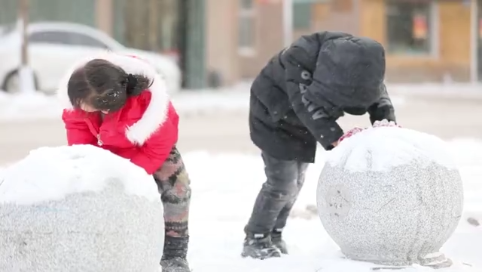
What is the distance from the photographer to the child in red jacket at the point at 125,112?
3561mm

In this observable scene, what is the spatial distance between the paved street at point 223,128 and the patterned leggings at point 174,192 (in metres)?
4.13

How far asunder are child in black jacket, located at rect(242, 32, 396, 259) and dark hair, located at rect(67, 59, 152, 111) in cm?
103

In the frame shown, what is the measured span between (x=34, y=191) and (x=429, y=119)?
11.3 meters

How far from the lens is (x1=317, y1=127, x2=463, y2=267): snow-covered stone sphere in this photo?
151 inches

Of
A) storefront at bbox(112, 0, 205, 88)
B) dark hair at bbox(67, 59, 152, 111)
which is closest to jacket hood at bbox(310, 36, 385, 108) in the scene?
dark hair at bbox(67, 59, 152, 111)

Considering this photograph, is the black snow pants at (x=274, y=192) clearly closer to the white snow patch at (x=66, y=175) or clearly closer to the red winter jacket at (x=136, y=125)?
the red winter jacket at (x=136, y=125)

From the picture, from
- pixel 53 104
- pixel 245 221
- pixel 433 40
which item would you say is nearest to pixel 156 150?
pixel 245 221

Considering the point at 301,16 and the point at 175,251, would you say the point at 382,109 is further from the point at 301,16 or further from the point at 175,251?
the point at 301,16

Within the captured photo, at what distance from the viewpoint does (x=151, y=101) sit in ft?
12.3

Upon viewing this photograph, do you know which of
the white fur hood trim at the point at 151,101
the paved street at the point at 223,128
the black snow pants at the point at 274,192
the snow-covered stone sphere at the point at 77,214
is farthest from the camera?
the paved street at the point at 223,128

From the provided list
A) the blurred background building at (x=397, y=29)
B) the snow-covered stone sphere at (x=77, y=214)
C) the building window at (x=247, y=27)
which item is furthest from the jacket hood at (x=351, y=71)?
the building window at (x=247, y=27)

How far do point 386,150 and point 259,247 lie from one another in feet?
3.38

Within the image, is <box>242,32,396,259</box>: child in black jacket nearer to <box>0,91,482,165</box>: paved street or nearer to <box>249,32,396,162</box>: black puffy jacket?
<box>249,32,396,162</box>: black puffy jacket

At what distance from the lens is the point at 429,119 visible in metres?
13.8
